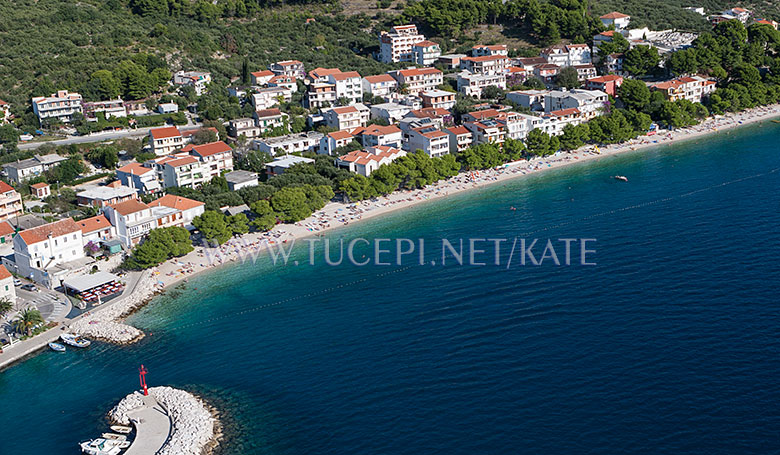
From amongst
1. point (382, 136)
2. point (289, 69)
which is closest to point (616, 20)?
point (289, 69)

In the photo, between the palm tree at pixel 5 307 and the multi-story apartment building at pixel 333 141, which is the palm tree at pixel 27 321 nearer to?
the palm tree at pixel 5 307

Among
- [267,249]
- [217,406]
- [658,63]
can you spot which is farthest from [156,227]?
[658,63]

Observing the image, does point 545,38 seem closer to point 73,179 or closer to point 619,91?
point 619,91

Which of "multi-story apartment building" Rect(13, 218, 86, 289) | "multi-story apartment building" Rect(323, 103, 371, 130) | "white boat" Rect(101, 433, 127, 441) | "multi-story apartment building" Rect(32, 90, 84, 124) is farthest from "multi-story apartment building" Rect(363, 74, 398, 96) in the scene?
"white boat" Rect(101, 433, 127, 441)

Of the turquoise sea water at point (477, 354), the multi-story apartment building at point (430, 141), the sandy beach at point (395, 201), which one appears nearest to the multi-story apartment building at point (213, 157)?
the sandy beach at point (395, 201)

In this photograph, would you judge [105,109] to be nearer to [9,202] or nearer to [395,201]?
[9,202]

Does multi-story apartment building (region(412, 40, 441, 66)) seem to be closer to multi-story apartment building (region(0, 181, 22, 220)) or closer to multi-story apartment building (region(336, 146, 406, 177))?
multi-story apartment building (region(336, 146, 406, 177))
